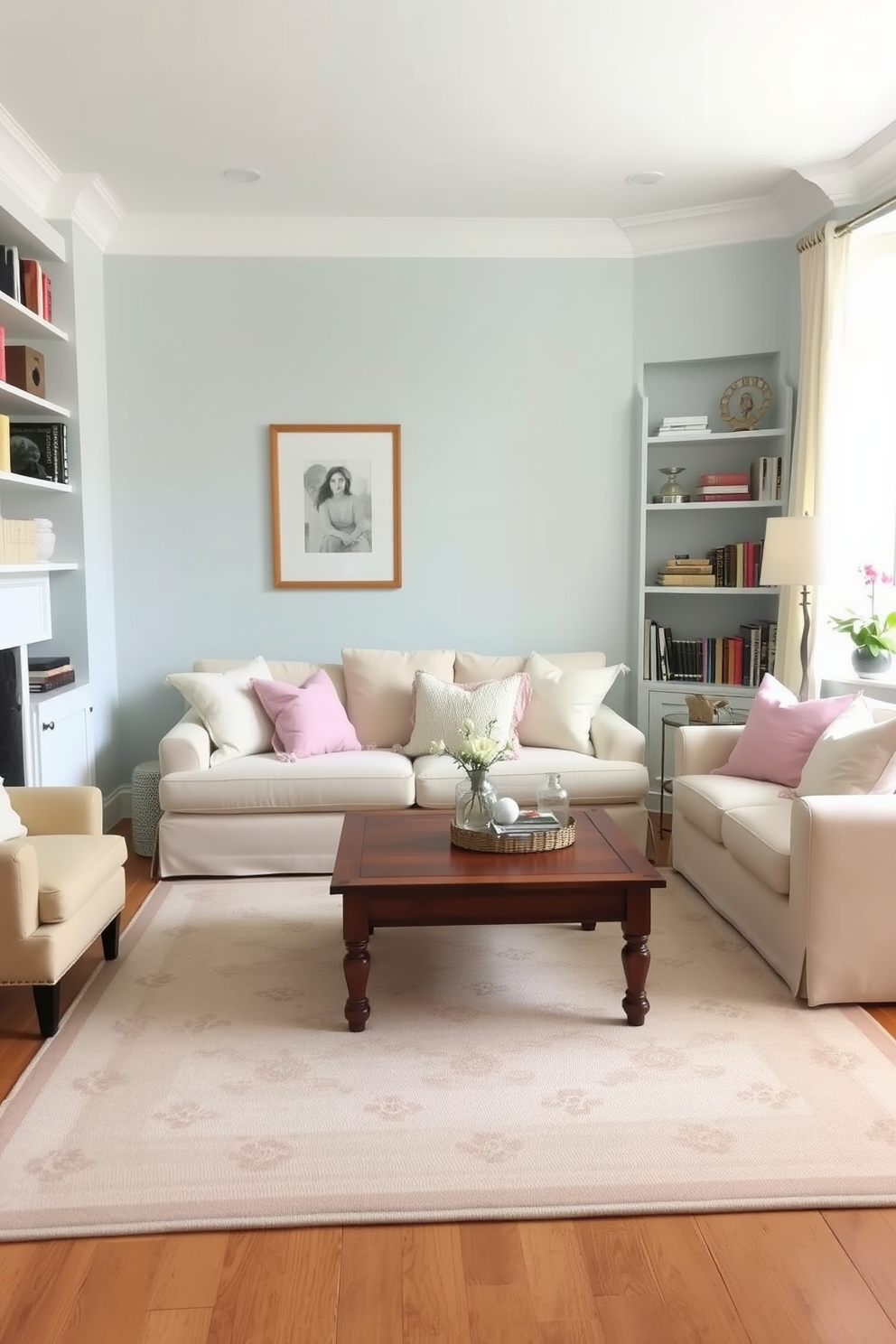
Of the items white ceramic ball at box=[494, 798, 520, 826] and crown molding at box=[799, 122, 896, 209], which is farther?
crown molding at box=[799, 122, 896, 209]

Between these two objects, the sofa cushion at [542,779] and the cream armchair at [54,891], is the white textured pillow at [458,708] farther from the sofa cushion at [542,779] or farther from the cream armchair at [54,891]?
the cream armchair at [54,891]

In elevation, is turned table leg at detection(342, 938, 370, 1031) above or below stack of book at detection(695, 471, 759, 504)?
below

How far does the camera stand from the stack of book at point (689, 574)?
5.24 meters

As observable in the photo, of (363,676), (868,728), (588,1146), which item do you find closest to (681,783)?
(868,728)

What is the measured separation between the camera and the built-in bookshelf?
5.16 m

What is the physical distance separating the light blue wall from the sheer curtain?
90 centimetres

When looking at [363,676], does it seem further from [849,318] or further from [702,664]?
[849,318]

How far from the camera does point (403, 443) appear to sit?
5289mm

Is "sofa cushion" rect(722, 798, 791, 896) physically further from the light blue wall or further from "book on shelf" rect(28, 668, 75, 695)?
"book on shelf" rect(28, 668, 75, 695)

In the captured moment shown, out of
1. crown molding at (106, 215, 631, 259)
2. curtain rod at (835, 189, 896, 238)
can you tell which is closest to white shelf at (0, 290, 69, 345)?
crown molding at (106, 215, 631, 259)

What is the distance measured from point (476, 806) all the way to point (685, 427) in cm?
276

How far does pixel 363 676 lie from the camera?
4.95 meters

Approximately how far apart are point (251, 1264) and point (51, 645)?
3467mm

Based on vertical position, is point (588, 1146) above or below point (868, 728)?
below
